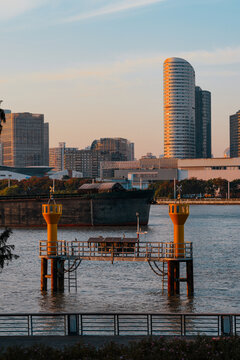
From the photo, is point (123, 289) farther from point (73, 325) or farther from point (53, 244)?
point (73, 325)

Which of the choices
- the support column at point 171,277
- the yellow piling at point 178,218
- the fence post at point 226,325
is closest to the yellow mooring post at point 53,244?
the support column at point 171,277

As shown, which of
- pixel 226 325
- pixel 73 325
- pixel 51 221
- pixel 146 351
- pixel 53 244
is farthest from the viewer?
pixel 51 221

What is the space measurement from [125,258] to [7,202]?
3325 inches

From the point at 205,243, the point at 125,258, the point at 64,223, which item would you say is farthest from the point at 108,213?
the point at 125,258

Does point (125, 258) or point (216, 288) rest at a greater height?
point (125, 258)

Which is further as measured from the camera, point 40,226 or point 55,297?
point 40,226

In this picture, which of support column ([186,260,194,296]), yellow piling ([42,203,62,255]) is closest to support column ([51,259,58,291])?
yellow piling ([42,203,62,255])

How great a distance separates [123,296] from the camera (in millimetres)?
47188

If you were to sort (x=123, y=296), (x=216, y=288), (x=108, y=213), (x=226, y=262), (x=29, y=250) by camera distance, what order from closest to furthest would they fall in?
1. (x=123, y=296)
2. (x=216, y=288)
3. (x=226, y=262)
4. (x=29, y=250)
5. (x=108, y=213)

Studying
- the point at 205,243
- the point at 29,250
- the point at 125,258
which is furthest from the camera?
the point at 205,243

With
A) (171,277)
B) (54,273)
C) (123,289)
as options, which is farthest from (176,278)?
(54,273)

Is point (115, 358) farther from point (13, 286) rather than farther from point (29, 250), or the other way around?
point (29, 250)

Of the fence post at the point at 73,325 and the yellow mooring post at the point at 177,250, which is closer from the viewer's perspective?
the fence post at the point at 73,325

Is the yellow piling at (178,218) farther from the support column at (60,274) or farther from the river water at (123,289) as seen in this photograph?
the support column at (60,274)
